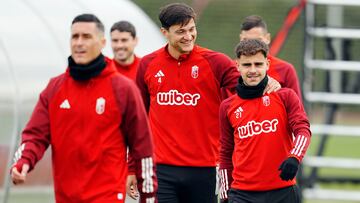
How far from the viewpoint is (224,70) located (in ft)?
37.2

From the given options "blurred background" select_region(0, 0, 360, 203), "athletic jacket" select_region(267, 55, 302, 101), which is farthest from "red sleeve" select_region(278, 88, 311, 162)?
"blurred background" select_region(0, 0, 360, 203)

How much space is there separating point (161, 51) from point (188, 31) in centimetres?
45

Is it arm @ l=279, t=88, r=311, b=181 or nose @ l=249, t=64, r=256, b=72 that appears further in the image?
nose @ l=249, t=64, r=256, b=72

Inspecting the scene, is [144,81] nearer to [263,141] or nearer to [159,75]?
[159,75]

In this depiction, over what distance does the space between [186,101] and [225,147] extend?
708 mm

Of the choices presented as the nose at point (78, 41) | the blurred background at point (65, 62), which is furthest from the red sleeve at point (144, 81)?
the nose at point (78, 41)

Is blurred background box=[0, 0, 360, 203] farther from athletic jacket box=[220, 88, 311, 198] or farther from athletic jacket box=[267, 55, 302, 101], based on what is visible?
athletic jacket box=[220, 88, 311, 198]

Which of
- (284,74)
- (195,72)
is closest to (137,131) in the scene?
(195,72)

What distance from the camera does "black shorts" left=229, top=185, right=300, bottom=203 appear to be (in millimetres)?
10453

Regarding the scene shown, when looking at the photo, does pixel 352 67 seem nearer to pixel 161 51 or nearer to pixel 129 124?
pixel 161 51

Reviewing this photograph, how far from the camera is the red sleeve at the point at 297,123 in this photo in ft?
33.0

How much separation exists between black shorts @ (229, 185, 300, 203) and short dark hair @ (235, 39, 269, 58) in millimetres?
1096

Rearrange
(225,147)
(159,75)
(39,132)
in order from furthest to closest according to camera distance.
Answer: (159,75) < (225,147) < (39,132)

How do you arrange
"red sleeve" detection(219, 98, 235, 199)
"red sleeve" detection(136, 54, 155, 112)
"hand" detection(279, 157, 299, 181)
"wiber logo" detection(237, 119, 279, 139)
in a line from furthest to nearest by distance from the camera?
"red sleeve" detection(136, 54, 155, 112) → "red sleeve" detection(219, 98, 235, 199) → "wiber logo" detection(237, 119, 279, 139) → "hand" detection(279, 157, 299, 181)
